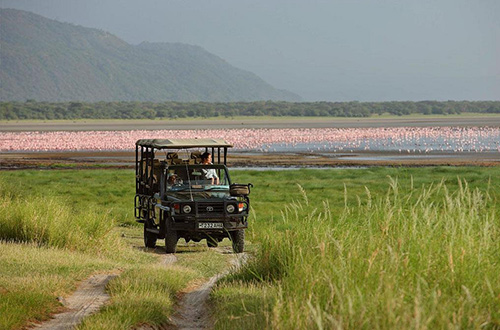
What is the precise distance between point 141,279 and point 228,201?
5396 mm

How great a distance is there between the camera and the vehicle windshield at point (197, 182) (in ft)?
66.0

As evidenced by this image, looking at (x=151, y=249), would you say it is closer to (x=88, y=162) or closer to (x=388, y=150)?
(x=88, y=162)

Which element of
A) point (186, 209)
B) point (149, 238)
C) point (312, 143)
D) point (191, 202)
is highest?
point (191, 202)

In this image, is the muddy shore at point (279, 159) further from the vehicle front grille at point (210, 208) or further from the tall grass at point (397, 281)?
the tall grass at point (397, 281)

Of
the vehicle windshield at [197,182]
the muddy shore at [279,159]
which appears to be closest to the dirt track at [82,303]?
the vehicle windshield at [197,182]

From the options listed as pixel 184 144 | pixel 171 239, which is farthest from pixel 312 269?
pixel 184 144

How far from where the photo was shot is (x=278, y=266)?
1376cm

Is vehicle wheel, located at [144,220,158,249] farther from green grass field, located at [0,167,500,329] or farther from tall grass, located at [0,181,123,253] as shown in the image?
tall grass, located at [0,181,123,253]

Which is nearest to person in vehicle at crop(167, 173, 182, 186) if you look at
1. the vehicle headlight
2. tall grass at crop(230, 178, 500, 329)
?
the vehicle headlight

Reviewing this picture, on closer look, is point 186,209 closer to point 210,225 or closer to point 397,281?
point 210,225

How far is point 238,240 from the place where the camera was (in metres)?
20.1

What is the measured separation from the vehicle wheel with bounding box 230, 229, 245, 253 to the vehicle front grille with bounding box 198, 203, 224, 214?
787 mm

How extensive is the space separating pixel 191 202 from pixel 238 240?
1459 millimetres

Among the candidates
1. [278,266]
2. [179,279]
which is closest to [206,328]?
[278,266]
